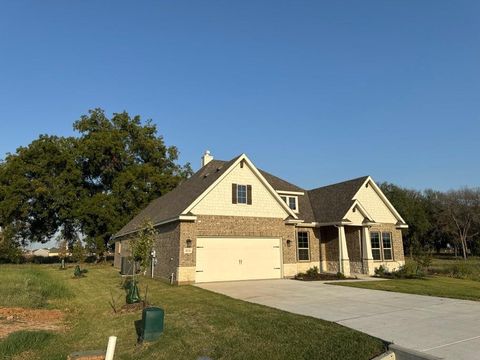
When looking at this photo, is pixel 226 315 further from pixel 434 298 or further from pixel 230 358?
pixel 434 298

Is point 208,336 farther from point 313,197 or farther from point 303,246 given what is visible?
point 313,197

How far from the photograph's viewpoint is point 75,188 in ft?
149

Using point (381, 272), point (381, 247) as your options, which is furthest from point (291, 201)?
point (381, 272)

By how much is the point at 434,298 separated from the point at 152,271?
53.3 ft

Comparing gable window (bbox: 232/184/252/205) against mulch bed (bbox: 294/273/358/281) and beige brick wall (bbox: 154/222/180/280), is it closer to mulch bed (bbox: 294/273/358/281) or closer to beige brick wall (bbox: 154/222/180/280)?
beige brick wall (bbox: 154/222/180/280)

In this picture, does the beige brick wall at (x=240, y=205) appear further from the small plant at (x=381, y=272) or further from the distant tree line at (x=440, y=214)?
the distant tree line at (x=440, y=214)

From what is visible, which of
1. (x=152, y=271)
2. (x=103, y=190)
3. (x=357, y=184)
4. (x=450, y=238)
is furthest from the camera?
(x=450, y=238)

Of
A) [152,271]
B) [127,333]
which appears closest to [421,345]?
[127,333]

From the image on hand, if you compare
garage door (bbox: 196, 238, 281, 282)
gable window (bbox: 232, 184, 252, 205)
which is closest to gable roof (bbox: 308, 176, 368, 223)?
garage door (bbox: 196, 238, 281, 282)

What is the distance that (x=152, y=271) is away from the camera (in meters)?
24.1

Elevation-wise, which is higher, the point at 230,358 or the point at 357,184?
the point at 357,184

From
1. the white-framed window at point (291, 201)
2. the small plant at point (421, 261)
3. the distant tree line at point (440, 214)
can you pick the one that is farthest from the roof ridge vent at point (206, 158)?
the distant tree line at point (440, 214)

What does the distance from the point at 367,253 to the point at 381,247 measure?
2282 millimetres

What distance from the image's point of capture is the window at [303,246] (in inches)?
1006
